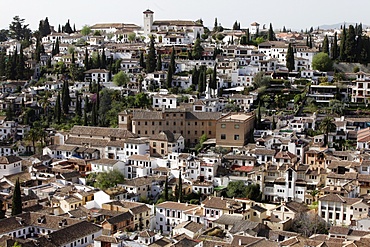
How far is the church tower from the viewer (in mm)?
58281

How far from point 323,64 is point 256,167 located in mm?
16667

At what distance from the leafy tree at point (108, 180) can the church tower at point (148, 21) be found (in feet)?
99.2

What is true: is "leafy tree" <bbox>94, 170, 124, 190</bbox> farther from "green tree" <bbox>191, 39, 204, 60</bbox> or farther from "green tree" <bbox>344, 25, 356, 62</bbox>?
"green tree" <bbox>344, 25, 356, 62</bbox>

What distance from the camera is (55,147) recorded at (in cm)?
3506

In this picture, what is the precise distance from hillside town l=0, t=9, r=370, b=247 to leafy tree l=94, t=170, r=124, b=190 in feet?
0.20

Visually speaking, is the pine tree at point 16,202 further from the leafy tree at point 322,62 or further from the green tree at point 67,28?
the green tree at point 67,28

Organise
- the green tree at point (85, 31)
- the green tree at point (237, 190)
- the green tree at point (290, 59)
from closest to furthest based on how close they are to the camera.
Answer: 1. the green tree at point (237, 190)
2. the green tree at point (290, 59)
3. the green tree at point (85, 31)

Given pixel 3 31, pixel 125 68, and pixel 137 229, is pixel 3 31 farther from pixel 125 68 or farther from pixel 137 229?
pixel 137 229

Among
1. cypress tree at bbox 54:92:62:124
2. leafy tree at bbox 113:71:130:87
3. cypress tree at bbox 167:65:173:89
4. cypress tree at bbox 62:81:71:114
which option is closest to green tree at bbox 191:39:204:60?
cypress tree at bbox 167:65:173:89

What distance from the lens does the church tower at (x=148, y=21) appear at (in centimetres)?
5828

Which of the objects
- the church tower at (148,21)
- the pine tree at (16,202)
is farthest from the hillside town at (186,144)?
the church tower at (148,21)

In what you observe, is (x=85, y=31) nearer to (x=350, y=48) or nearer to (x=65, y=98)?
(x=65, y=98)

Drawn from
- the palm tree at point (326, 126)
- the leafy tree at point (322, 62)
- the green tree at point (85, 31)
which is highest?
the green tree at point (85, 31)

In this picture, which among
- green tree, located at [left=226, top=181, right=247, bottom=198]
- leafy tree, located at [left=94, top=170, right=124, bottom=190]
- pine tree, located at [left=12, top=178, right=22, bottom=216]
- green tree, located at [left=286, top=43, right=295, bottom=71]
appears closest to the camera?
pine tree, located at [left=12, top=178, right=22, bottom=216]
